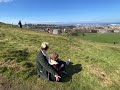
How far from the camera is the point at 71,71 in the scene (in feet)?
50.7

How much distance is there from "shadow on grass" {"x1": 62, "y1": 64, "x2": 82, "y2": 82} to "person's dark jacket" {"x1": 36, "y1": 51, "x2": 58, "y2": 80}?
99cm

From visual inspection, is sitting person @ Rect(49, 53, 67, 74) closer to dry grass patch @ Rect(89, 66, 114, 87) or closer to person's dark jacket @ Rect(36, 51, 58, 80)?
person's dark jacket @ Rect(36, 51, 58, 80)

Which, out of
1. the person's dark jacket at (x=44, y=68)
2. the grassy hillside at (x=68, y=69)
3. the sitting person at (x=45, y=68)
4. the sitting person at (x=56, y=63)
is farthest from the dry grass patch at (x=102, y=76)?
the person's dark jacket at (x=44, y=68)

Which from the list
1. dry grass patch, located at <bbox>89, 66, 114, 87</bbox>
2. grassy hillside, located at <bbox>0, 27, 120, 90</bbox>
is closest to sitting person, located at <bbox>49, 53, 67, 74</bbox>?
grassy hillside, located at <bbox>0, 27, 120, 90</bbox>

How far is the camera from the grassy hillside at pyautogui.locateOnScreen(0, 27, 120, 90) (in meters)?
13.8

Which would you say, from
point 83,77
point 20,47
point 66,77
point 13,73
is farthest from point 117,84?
point 20,47

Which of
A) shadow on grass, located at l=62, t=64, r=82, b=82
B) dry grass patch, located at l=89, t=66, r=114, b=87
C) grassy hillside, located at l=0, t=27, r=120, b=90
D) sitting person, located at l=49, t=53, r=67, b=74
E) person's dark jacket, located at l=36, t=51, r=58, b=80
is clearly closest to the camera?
person's dark jacket, located at l=36, t=51, r=58, b=80

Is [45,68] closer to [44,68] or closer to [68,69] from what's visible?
[44,68]

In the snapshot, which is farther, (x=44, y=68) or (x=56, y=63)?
(x=56, y=63)

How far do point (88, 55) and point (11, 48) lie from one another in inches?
216

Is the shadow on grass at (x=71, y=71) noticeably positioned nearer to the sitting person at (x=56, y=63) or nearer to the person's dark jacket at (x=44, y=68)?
the sitting person at (x=56, y=63)

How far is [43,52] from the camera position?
547 inches

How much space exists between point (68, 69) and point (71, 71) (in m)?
0.28

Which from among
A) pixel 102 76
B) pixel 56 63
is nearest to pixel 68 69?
pixel 56 63
